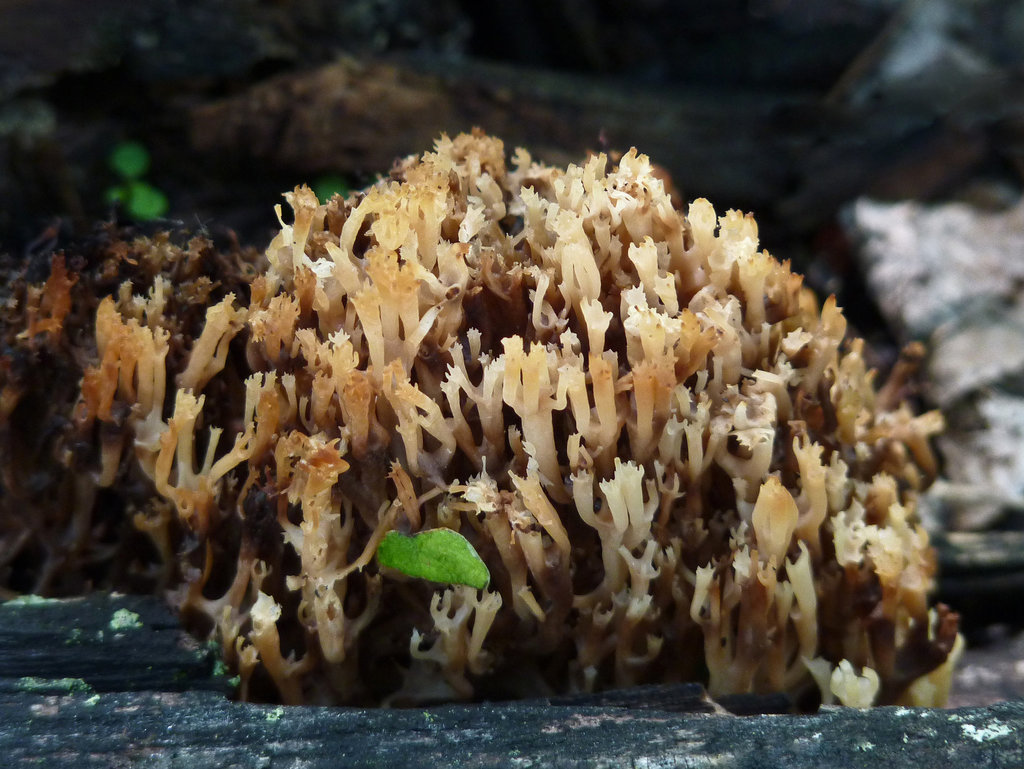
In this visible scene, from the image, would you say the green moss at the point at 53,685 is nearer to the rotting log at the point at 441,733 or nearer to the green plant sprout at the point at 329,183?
the rotting log at the point at 441,733

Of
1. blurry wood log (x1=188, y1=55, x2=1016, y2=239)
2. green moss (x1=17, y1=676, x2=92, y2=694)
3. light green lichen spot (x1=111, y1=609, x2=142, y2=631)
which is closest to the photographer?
green moss (x1=17, y1=676, x2=92, y2=694)

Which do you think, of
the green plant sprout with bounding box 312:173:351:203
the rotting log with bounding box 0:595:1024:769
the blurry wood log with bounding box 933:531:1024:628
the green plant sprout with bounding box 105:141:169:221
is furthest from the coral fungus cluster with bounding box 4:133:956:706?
the green plant sprout with bounding box 312:173:351:203

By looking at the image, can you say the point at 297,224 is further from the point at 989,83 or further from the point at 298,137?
the point at 989,83

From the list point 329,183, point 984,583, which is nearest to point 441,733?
point 984,583

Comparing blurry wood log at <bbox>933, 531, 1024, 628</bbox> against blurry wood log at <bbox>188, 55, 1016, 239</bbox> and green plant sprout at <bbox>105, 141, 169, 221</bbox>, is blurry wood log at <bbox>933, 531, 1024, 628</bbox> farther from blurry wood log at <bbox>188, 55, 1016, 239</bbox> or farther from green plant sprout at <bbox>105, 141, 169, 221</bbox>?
green plant sprout at <bbox>105, 141, 169, 221</bbox>

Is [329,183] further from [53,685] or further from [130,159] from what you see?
[53,685]

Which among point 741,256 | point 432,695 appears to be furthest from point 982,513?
point 432,695
